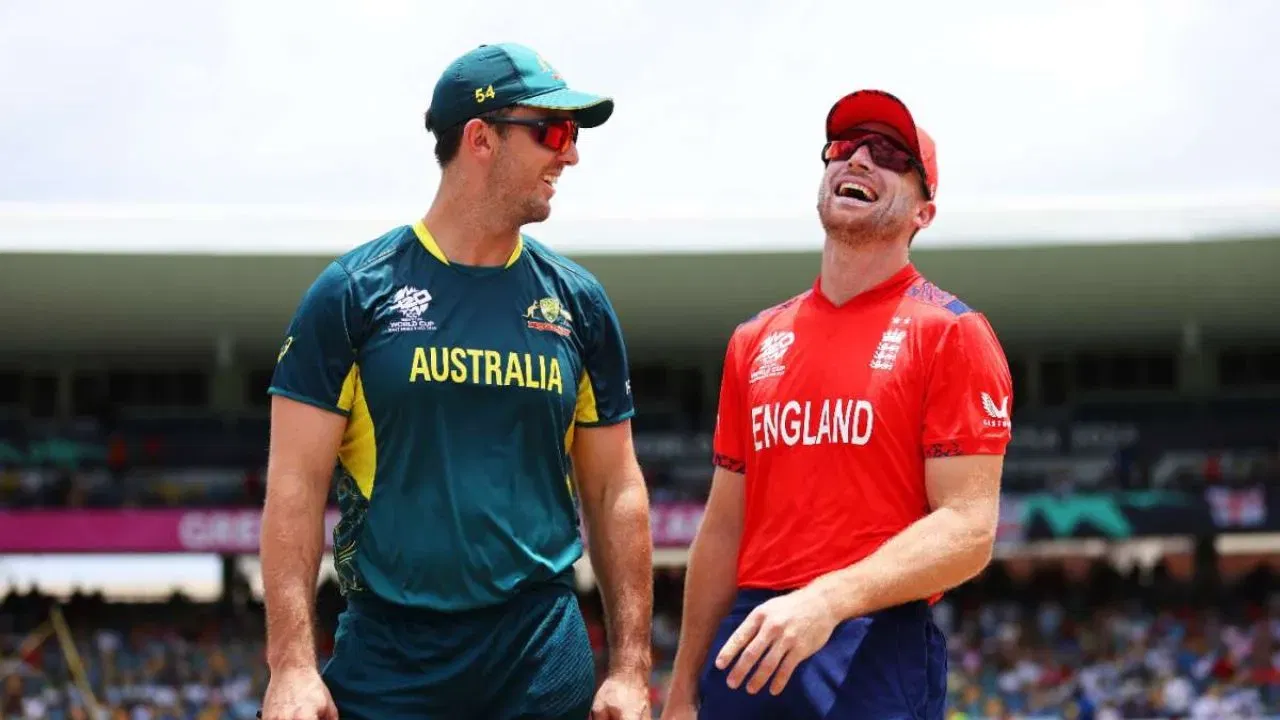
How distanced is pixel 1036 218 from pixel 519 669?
59.7 feet

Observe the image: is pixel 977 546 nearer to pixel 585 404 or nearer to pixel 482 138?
pixel 585 404

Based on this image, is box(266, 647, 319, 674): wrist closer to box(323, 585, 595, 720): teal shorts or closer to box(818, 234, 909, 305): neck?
box(323, 585, 595, 720): teal shorts

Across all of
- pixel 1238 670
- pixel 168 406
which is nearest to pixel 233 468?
pixel 168 406

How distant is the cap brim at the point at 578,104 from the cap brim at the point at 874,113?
0.53 meters

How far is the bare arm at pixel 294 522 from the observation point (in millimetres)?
3396

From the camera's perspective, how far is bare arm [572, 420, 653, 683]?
368cm

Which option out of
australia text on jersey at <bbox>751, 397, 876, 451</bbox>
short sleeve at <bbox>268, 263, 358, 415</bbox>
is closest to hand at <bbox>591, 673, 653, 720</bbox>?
australia text on jersey at <bbox>751, 397, 876, 451</bbox>

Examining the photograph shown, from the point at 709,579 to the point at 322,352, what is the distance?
41.7 inches

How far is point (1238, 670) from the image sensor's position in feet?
66.3

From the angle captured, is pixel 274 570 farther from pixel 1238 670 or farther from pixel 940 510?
pixel 1238 670

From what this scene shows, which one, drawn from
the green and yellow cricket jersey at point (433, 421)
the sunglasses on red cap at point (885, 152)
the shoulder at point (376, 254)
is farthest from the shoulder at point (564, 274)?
the sunglasses on red cap at point (885, 152)

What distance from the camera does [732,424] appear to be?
3.89 m

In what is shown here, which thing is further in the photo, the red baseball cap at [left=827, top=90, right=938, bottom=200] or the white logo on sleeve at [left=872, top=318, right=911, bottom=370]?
the red baseball cap at [left=827, top=90, right=938, bottom=200]

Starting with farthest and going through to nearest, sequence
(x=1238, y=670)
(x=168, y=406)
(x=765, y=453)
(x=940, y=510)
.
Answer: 1. (x=168, y=406)
2. (x=1238, y=670)
3. (x=765, y=453)
4. (x=940, y=510)
